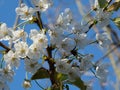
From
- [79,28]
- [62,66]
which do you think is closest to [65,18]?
[79,28]

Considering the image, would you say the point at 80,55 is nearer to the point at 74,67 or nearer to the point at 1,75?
the point at 74,67

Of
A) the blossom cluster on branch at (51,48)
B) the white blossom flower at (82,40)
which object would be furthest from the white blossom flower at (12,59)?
the white blossom flower at (82,40)

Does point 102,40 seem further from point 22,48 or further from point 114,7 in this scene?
point 22,48

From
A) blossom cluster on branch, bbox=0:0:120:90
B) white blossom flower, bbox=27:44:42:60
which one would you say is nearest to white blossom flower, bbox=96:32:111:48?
blossom cluster on branch, bbox=0:0:120:90

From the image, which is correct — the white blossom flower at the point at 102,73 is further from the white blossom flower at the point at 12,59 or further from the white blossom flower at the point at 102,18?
the white blossom flower at the point at 12,59

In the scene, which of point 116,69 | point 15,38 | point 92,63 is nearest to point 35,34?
point 15,38

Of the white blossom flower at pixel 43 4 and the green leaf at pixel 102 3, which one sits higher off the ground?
the white blossom flower at pixel 43 4
